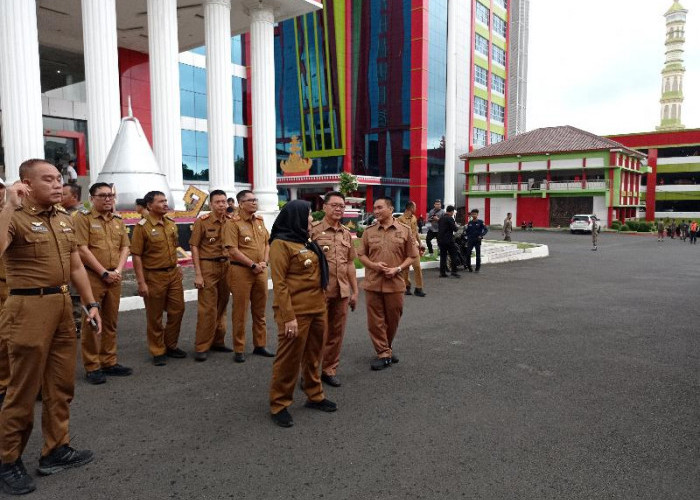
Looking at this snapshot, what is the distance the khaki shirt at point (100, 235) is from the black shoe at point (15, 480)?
237 cm

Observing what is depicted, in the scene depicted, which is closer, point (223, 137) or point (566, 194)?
point (223, 137)

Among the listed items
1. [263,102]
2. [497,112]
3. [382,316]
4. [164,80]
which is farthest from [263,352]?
[497,112]

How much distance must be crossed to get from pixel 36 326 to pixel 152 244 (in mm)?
2376

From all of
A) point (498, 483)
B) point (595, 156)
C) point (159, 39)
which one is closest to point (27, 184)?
point (498, 483)

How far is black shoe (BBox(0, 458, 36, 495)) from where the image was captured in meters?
2.93

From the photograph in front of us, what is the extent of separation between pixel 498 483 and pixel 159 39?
1571cm

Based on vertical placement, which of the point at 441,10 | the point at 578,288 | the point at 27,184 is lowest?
the point at 578,288

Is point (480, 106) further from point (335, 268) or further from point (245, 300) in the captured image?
point (335, 268)

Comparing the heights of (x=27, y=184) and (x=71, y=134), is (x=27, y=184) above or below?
below

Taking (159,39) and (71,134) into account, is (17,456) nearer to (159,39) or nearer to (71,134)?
(159,39)

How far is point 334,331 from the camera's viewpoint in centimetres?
465

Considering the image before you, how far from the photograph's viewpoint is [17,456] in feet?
9.95

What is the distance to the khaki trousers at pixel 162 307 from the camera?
17.6 feet

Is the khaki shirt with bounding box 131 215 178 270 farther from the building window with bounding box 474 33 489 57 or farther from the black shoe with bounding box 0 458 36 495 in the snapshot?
the building window with bounding box 474 33 489 57
